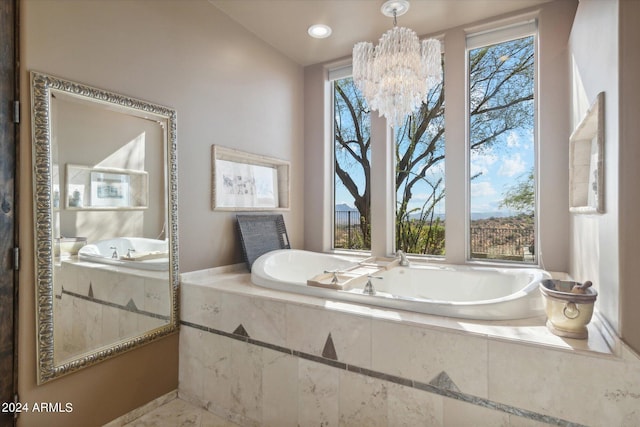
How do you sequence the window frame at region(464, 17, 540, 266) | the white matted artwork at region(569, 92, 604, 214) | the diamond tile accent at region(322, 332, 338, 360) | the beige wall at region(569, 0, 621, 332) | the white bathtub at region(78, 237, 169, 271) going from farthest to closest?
1. the window frame at region(464, 17, 540, 266)
2. the white bathtub at region(78, 237, 169, 271)
3. the diamond tile accent at region(322, 332, 338, 360)
4. the white matted artwork at region(569, 92, 604, 214)
5. the beige wall at region(569, 0, 621, 332)

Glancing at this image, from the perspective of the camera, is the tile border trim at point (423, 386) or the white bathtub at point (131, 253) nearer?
the tile border trim at point (423, 386)

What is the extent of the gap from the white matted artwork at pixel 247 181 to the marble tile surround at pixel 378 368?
0.73m

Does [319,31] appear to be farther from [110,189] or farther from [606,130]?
[606,130]

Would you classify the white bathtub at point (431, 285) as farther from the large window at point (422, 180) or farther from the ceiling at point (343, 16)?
the ceiling at point (343, 16)

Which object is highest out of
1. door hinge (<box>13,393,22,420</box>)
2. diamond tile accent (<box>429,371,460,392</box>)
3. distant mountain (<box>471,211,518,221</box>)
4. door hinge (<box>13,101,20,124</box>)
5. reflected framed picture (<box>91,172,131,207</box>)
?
door hinge (<box>13,101,20,124</box>)

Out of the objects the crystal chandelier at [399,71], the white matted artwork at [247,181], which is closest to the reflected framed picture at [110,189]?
the white matted artwork at [247,181]

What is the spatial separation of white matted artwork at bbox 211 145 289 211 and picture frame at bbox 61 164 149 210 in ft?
1.86

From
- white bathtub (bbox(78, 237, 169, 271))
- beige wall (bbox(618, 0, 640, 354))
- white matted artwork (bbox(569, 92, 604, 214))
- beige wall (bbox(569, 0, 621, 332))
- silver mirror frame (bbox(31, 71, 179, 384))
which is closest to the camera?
beige wall (bbox(618, 0, 640, 354))

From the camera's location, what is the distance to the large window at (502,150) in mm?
2668

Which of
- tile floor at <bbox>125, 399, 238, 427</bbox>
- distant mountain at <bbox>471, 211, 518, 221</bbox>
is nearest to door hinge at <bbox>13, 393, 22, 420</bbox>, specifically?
tile floor at <bbox>125, 399, 238, 427</bbox>

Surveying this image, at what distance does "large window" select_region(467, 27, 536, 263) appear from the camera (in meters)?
2.67

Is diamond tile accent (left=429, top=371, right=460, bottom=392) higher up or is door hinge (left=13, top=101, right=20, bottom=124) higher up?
door hinge (left=13, top=101, right=20, bottom=124)

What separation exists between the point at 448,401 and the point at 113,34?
8.46 ft

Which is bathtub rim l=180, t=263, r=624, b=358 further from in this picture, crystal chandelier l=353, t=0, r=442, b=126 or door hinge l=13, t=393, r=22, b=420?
crystal chandelier l=353, t=0, r=442, b=126
